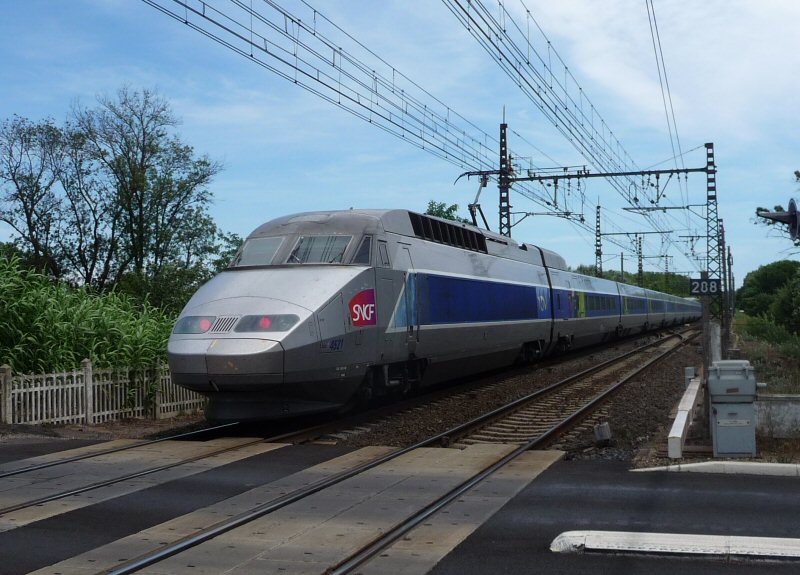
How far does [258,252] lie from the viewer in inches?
557

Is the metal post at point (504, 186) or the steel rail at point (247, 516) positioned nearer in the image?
the steel rail at point (247, 516)

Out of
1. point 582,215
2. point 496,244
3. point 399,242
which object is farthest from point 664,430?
point 582,215

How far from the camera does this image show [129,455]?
1092cm

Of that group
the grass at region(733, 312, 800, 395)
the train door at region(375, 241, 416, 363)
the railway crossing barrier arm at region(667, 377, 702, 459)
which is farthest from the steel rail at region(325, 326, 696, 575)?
the grass at region(733, 312, 800, 395)

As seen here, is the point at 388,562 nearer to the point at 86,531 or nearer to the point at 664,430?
the point at 86,531

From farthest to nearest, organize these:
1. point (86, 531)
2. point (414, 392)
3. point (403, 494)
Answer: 1. point (414, 392)
2. point (403, 494)
3. point (86, 531)

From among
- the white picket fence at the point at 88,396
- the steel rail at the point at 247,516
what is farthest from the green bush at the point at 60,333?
the steel rail at the point at 247,516

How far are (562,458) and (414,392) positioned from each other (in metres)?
7.67

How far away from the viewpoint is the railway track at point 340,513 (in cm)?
629

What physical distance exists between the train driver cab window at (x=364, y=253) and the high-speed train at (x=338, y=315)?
2 centimetres

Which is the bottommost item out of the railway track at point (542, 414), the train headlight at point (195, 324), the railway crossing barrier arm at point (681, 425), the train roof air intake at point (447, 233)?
the railway track at point (542, 414)

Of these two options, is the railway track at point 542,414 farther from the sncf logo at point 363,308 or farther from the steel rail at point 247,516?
the sncf logo at point 363,308

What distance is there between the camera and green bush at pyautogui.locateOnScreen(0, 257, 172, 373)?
15.1m

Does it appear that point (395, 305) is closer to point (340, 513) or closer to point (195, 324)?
point (195, 324)
